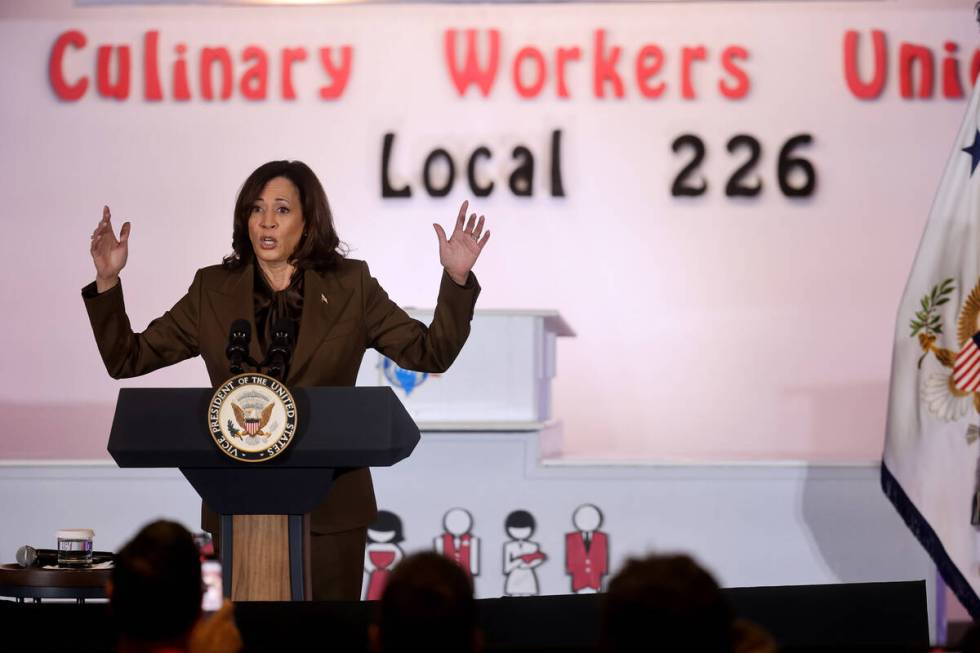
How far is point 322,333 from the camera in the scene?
2496mm

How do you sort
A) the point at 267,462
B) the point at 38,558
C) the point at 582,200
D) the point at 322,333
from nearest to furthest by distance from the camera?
the point at 267,462, the point at 322,333, the point at 38,558, the point at 582,200

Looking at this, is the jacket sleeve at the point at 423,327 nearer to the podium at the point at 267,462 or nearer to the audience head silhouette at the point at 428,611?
the podium at the point at 267,462

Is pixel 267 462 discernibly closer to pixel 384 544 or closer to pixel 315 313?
pixel 315 313

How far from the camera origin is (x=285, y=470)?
2260 millimetres

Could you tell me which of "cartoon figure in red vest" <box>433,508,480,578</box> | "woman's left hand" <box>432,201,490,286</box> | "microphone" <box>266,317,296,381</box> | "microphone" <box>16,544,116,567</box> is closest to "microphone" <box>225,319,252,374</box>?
"microphone" <box>266,317,296,381</box>

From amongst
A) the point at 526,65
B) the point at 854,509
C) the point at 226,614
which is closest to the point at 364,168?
the point at 526,65

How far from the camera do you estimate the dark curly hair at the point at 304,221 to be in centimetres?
260

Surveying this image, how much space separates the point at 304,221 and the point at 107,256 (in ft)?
1.31

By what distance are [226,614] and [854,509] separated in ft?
9.77

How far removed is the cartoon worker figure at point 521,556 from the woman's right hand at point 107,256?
1959mm

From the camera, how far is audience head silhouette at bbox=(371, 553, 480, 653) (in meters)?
1.34

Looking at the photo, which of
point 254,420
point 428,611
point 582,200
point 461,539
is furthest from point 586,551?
point 428,611

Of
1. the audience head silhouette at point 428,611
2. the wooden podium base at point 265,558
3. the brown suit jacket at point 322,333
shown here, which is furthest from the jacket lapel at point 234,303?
the audience head silhouette at point 428,611

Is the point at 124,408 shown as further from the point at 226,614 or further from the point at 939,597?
the point at 939,597
